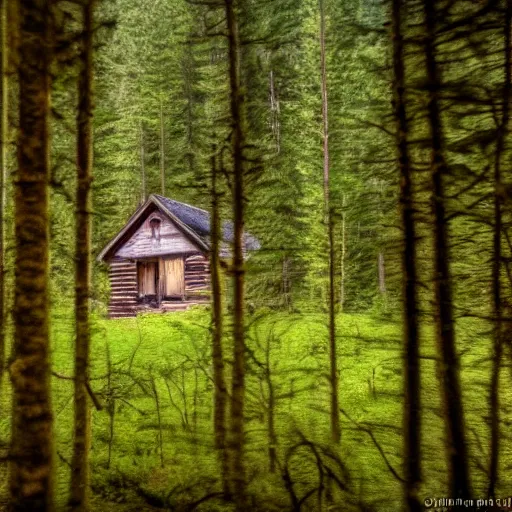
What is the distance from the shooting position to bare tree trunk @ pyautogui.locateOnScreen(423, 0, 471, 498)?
7.11 ft

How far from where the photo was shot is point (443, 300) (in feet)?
7.38

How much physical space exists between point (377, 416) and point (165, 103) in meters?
2.11

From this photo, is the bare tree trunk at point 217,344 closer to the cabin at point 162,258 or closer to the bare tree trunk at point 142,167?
the cabin at point 162,258

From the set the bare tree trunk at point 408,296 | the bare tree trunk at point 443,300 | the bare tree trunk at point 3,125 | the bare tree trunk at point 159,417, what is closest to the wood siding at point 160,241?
the bare tree trunk at point 159,417

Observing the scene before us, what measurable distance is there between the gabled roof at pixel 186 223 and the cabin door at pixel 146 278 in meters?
0.23

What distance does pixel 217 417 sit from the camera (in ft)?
8.02

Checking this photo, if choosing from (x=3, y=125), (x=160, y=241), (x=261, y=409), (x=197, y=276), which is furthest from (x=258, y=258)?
(x=3, y=125)

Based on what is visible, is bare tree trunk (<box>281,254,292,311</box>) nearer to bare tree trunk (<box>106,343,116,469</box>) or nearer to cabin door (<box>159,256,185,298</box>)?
cabin door (<box>159,256,185,298</box>)

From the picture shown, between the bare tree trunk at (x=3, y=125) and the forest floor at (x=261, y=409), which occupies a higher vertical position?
the bare tree trunk at (x=3, y=125)

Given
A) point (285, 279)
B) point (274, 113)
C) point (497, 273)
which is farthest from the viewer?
point (274, 113)

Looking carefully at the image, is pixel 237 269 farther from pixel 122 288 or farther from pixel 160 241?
pixel 122 288

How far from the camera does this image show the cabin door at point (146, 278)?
8.15ft

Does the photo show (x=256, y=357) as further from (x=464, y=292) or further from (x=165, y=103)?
(x=165, y=103)

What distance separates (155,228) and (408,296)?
1431mm
